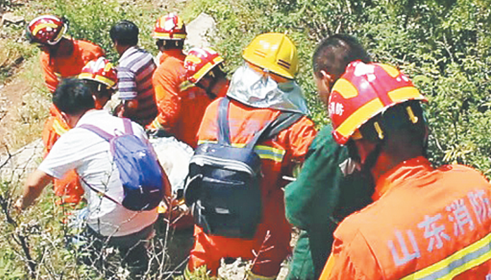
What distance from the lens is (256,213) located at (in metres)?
3.71

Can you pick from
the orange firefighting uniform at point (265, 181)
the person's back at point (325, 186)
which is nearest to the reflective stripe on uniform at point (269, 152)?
the orange firefighting uniform at point (265, 181)

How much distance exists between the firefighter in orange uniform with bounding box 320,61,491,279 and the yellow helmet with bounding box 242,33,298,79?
55.6 inches

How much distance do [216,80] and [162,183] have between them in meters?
1.05

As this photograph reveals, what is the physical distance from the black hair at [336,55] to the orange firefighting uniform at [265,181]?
18.8 inches

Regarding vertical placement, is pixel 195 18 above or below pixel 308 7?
below

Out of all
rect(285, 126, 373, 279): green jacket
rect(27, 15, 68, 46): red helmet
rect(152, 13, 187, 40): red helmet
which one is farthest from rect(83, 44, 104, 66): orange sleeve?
rect(285, 126, 373, 279): green jacket

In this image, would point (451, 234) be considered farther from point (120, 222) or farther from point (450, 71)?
point (450, 71)

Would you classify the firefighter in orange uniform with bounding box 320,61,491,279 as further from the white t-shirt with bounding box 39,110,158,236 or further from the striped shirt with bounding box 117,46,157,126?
the striped shirt with bounding box 117,46,157,126

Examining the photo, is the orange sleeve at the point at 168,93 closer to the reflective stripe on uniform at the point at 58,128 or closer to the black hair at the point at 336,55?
the reflective stripe on uniform at the point at 58,128

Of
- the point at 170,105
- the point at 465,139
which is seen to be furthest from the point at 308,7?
the point at 465,139

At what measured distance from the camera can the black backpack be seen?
3609mm

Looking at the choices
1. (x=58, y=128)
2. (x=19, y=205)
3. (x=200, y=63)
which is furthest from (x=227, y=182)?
(x=58, y=128)

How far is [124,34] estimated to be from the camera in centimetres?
585

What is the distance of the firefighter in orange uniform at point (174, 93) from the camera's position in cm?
538
